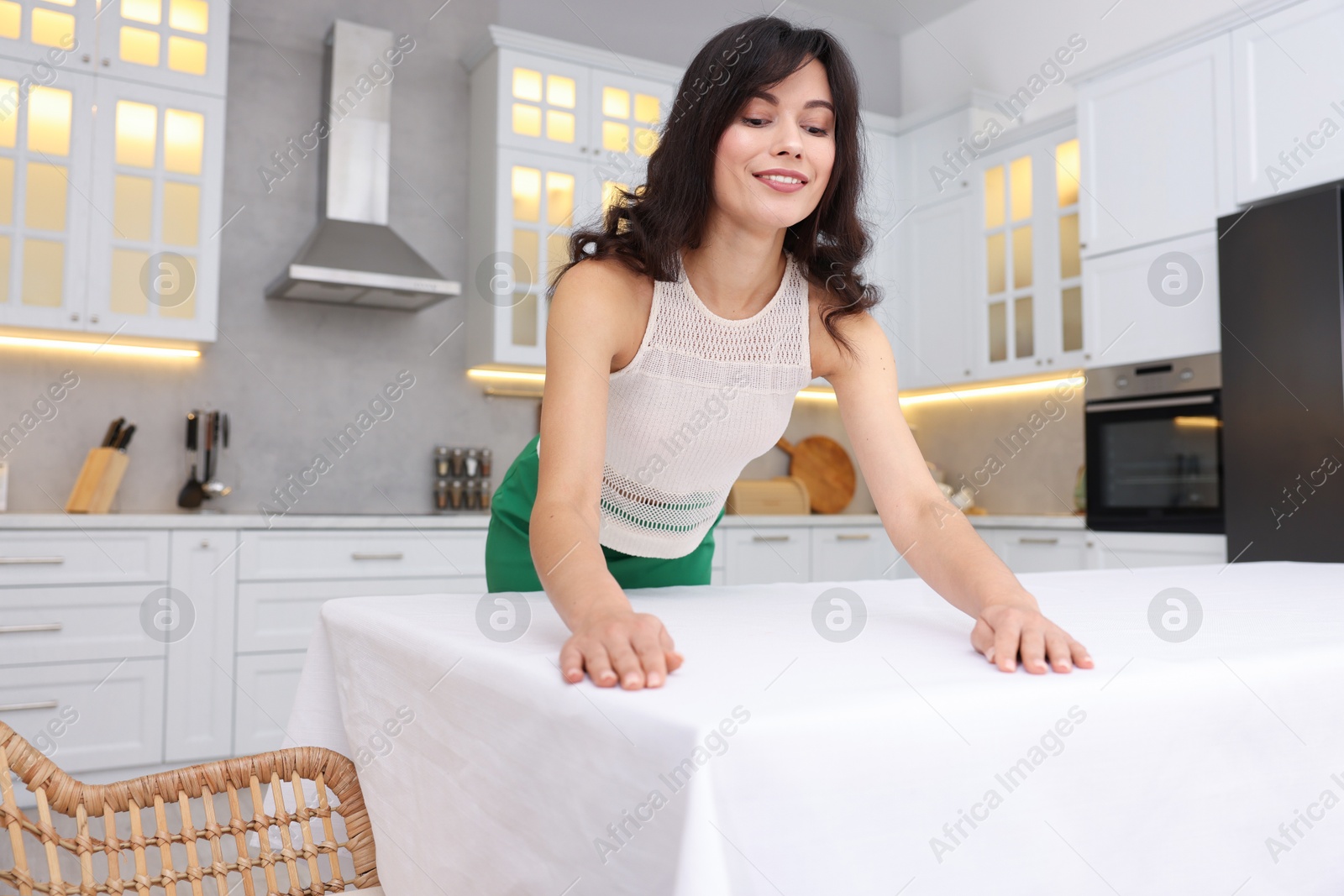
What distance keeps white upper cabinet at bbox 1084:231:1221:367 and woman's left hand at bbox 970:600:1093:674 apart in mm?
2703

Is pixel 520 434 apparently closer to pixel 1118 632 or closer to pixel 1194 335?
pixel 1194 335

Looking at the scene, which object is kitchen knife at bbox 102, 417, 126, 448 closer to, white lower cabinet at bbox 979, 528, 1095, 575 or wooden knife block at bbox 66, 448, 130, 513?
wooden knife block at bbox 66, 448, 130, 513

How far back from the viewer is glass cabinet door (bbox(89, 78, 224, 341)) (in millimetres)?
3105

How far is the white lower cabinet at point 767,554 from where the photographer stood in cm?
371

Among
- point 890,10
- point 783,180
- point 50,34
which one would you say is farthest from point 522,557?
point 890,10

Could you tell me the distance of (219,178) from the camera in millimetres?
3289

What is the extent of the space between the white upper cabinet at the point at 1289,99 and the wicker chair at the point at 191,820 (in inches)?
116

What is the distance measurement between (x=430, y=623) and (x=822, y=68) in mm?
759

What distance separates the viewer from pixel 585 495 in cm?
93

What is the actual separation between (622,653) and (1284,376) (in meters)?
2.81

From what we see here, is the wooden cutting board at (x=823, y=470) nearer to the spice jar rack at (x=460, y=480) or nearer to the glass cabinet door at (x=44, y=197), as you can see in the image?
the spice jar rack at (x=460, y=480)

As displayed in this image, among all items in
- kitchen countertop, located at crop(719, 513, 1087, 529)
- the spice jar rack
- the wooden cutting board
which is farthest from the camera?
the wooden cutting board

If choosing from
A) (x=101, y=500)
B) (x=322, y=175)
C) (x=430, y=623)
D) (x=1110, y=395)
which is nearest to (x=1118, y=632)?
(x=430, y=623)

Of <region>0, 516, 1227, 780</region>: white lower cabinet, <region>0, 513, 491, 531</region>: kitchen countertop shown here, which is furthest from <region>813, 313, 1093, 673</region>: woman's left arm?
<region>0, 513, 491, 531</region>: kitchen countertop
